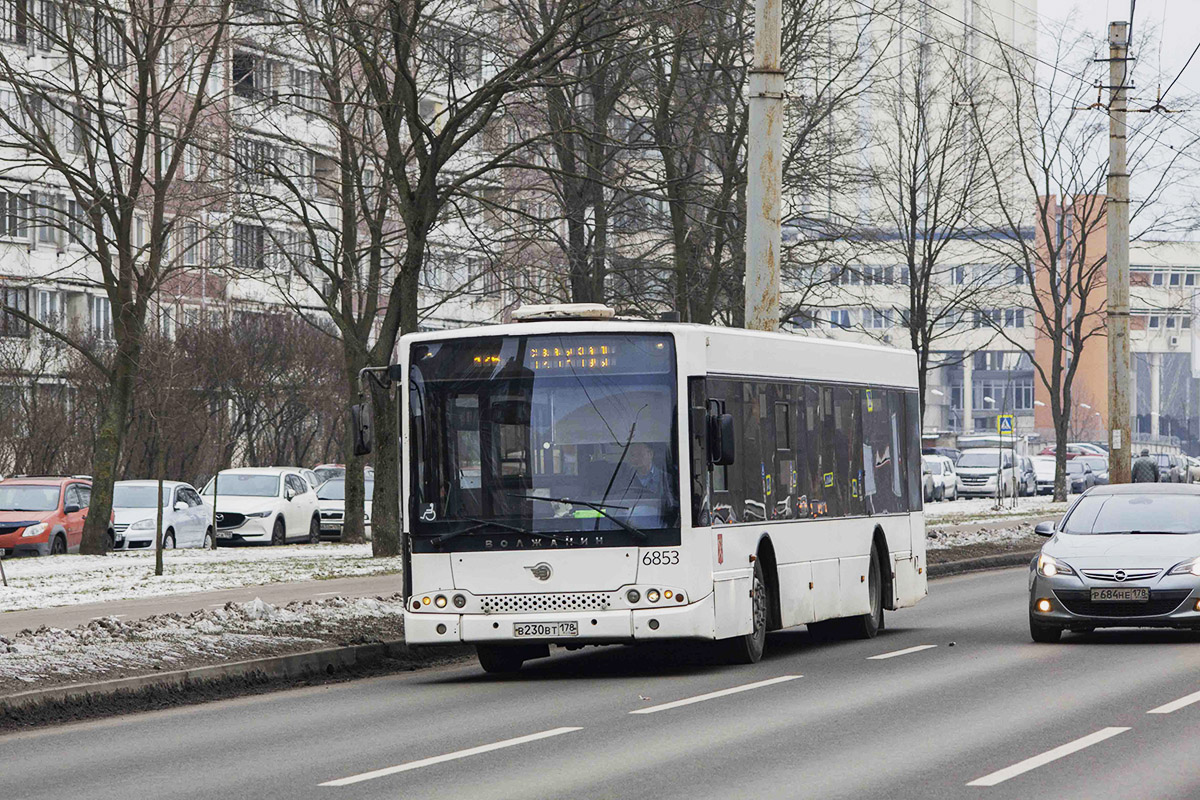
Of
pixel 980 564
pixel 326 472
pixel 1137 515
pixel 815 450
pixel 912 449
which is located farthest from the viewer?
pixel 326 472

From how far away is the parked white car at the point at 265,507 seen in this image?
41.2 meters

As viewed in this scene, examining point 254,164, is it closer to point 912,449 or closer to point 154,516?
point 154,516

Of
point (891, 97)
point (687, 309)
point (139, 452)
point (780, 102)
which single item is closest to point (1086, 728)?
point (780, 102)

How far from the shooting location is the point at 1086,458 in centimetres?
7894

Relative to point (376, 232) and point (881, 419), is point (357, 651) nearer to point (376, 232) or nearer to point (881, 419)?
point (881, 419)

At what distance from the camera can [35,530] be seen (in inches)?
1421

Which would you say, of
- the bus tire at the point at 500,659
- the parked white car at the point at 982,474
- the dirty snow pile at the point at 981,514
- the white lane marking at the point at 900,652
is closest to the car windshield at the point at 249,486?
the dirty snow pile at the point at 981,514

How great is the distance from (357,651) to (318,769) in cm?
680

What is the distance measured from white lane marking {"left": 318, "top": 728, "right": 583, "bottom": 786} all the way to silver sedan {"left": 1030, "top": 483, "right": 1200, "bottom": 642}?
6850mm

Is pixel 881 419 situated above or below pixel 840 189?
below

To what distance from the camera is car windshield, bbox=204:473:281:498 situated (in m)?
42.0

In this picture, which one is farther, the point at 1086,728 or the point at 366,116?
the point at 366,116

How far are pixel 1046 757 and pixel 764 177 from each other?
13.3 m

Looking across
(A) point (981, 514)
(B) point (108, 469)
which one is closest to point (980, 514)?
(A) point (981, 514)
